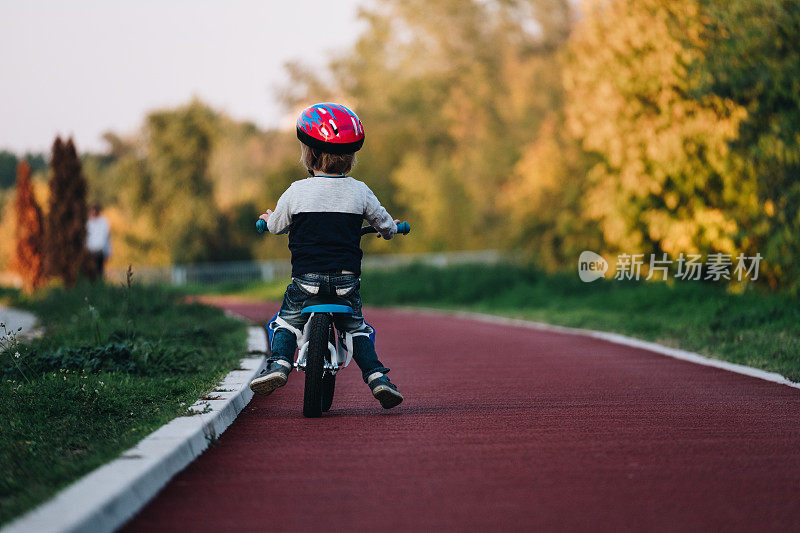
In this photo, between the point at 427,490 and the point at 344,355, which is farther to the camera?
the point at 344,355

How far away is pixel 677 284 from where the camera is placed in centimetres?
2070

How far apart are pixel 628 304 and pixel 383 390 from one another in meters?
14.3

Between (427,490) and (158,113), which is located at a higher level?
(158,113)

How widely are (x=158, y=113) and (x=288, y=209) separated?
161 feet

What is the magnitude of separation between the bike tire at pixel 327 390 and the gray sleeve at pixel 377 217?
3.70 ft

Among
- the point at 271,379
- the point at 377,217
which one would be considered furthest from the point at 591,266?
the point at 271,379

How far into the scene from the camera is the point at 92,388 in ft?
28.3

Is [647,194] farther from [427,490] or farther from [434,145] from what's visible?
[434,145]

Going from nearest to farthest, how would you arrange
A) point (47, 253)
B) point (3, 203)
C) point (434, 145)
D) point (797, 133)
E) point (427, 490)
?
1. point (427, 490)
2. point (797, 133)
3. point (47, 253)
4. point (434, 145)
5. point (3, 203)

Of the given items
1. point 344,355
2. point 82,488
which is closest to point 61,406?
point 344,355

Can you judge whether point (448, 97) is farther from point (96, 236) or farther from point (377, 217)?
point (377, 217)

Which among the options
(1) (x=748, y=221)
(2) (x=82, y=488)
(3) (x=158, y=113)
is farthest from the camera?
(3) (x=158, y=113)

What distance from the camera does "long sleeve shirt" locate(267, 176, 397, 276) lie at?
26.2 ft

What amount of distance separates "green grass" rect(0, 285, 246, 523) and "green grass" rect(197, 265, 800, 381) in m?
5.67
